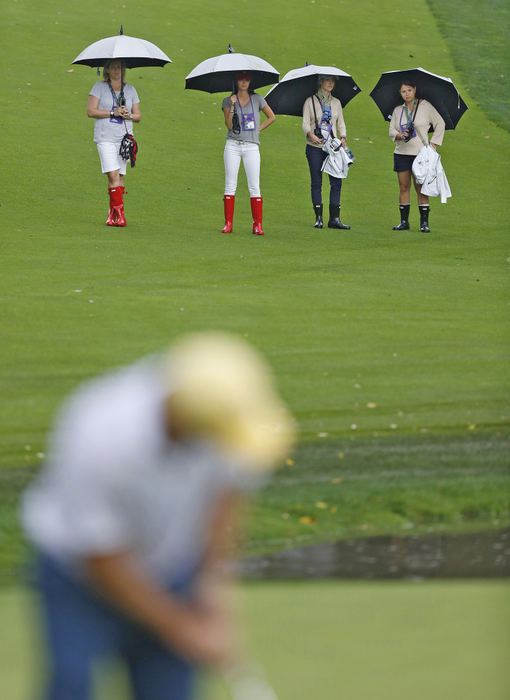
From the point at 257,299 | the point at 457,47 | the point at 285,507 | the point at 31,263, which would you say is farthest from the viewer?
the point at 457,47

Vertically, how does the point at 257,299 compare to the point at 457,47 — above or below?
below

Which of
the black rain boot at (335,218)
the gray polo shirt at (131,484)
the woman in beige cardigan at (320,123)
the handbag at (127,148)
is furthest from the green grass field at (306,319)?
the gray polo shirt at (131,484)

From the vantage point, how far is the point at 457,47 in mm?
32531

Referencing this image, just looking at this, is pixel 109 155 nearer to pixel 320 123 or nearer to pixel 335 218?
pixel 320 123

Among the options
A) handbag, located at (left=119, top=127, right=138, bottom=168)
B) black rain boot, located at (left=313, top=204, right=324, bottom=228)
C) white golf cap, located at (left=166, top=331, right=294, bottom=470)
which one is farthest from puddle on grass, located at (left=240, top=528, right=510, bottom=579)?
black rain boot, located at (left=313, top=204, right=324, bottom=228)

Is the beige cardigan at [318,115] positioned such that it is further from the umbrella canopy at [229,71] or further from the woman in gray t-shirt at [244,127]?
the woman in gray t-shirt at [244,127]

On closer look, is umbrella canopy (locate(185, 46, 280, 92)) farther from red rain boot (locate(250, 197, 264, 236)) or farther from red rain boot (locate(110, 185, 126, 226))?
red rain boot (locate(110, 185, 126, 226))

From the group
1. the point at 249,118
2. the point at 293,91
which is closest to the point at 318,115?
the point at 293,91

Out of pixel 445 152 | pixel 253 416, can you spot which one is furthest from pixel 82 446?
pixel 445 152

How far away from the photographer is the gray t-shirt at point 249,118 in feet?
51.3

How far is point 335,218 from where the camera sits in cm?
1831

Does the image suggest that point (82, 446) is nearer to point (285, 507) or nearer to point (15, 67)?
point (285, 507)

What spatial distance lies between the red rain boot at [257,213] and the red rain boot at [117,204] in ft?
5.62

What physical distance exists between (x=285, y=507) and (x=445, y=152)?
63.7 feet
